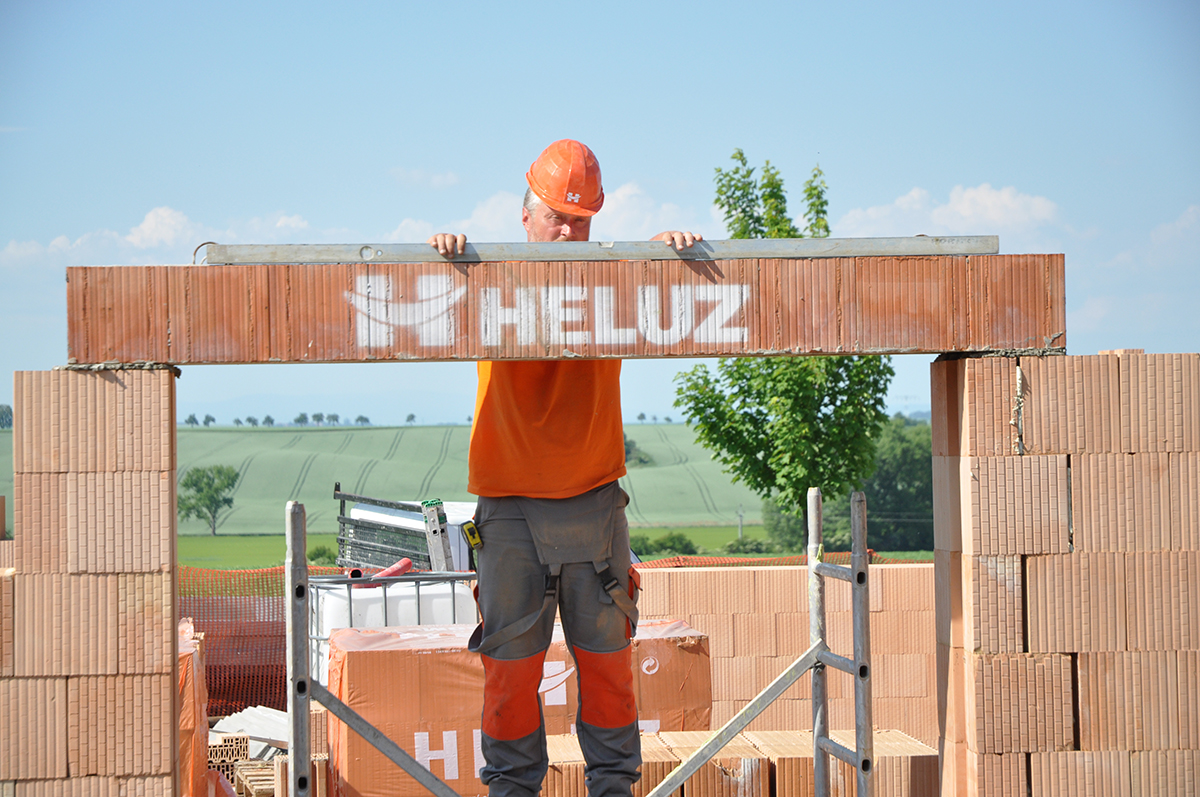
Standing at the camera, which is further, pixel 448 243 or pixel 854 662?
pixel 854 662

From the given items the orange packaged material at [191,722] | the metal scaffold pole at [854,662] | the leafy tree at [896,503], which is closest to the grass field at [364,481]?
the leafy tree at [896,503]

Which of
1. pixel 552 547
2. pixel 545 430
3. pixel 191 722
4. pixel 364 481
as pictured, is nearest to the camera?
pixel 552 547

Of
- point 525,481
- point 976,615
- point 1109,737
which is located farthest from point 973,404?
point 525,481

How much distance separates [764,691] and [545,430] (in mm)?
1296

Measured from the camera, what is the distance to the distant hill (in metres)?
55.1

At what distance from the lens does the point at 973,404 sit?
359 centimetres

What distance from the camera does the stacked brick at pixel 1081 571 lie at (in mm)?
3604

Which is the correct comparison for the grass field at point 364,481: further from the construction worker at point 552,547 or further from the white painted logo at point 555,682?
the construction worker at point 552,547

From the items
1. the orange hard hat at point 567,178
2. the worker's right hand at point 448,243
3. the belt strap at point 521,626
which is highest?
the orange hard hat at point 567,178

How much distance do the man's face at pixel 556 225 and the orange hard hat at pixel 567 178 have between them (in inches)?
1.5

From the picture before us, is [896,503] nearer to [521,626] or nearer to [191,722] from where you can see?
[191,722]

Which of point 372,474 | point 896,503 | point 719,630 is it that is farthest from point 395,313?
point 372,474

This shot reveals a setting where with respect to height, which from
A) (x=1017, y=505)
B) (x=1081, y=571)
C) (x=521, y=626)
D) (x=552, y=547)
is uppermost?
(x=1017, y=505)

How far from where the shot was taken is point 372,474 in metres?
59.7
